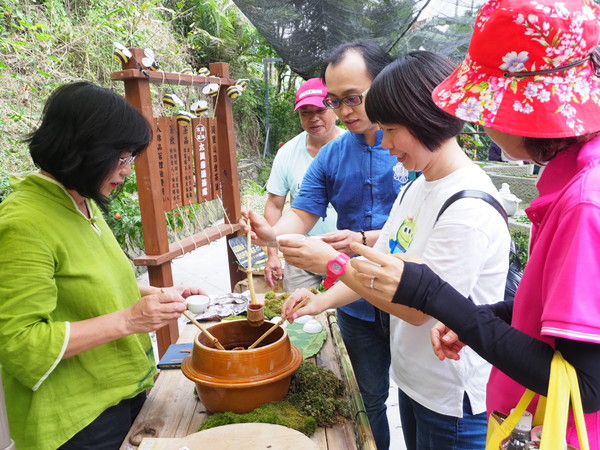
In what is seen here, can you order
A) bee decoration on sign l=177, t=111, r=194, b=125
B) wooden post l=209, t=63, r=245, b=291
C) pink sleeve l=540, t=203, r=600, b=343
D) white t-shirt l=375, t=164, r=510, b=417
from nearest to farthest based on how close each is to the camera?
pink sleeve l=540, t=203, r=600, b=343, white t-shirt l=375, t=164, r=510, b=417, bee decoration on sign l=177, t=111, r=194, b=125, wooden post l=209, t=63, r=245, b=291

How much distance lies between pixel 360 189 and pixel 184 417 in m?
1.35

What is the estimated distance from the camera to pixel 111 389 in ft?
5.24

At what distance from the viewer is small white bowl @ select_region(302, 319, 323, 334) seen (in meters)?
2.18

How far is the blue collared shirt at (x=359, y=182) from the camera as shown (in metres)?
2.36

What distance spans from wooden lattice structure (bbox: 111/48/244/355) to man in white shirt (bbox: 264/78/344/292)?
319mm

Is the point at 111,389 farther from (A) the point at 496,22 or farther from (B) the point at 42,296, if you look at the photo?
(A) the point at 496,22

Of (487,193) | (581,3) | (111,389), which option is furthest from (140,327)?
(581,3)

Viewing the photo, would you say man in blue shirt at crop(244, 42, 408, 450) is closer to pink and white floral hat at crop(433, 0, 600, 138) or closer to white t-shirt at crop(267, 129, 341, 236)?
white t-shirt at crop(267, 129, 341, 236)

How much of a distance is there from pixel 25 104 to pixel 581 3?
5.78 metres

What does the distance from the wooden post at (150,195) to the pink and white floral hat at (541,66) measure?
1.94m

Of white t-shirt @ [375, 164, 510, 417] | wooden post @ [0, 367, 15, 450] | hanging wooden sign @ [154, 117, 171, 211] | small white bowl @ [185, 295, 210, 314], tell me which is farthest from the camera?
hanging wooden sign @ [154, 117, 171, 211]

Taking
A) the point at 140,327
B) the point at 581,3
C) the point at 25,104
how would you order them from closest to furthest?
the point at 581,3 → the point at 140,327 → the point at 25,104

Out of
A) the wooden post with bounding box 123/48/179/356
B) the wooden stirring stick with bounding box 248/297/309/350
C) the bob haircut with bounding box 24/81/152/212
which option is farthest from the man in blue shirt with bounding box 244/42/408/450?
the bob haircut with bounding box 24/81/152/212

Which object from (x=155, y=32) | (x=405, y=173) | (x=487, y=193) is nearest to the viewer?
(x=487, y=193)
